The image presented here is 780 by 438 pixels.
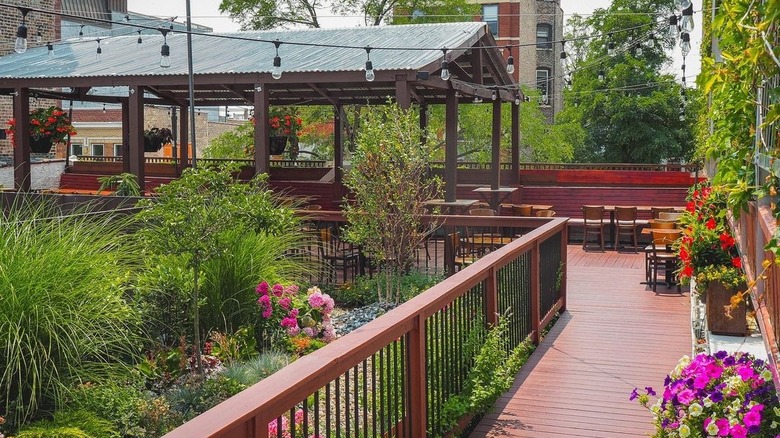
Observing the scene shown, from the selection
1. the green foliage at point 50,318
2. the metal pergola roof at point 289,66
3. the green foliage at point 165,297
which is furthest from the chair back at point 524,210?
the green foliage at point 50,318

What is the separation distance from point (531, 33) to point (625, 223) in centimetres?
3009

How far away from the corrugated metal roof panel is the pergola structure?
0.08 ft

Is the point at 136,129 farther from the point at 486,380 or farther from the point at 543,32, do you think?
the point at 543,32

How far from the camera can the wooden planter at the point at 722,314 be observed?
7785 mm

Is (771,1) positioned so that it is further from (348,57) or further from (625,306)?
(348,57)

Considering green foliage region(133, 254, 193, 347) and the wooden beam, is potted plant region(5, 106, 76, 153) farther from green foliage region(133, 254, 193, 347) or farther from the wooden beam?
green foliage region(133, 254, 193, 347)

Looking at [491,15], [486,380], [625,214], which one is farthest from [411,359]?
[491,15]

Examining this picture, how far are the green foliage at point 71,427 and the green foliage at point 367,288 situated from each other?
5.80 meters

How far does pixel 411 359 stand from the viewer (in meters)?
4.71

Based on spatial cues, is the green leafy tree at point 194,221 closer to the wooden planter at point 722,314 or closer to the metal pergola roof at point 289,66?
the wooden planter at point 722,314

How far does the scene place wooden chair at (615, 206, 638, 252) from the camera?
15.8 meters

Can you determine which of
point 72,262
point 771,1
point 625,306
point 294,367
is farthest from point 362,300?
point 771,1

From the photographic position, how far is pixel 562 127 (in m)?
32.7

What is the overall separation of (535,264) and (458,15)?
24.7 m
